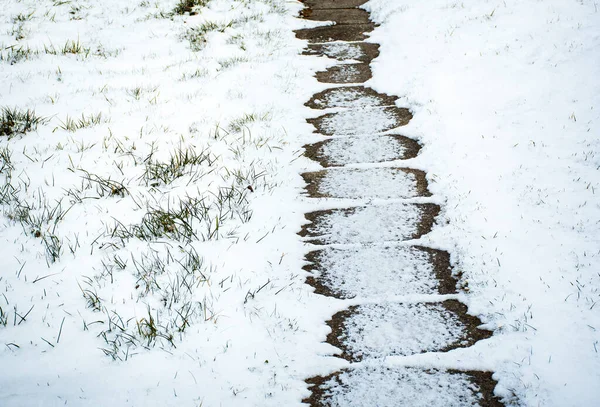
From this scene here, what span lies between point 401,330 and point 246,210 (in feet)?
5.39

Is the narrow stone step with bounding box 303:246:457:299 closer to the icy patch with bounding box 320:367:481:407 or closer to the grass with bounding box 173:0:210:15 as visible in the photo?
the icy patch with bounding box 320:367:481:407

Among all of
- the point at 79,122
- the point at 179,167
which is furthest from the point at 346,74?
the point at 79,122

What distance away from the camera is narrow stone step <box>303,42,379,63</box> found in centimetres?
690

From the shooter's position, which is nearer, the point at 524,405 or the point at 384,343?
the point at 524,405

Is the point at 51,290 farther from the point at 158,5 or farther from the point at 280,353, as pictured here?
the point at 158,5

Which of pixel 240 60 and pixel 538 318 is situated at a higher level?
pixel 240 60

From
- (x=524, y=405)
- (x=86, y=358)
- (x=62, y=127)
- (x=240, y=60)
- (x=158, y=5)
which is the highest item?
(x=158, y=5)

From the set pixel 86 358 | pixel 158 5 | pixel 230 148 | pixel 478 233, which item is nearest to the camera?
pixel 86 358

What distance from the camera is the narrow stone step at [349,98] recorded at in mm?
5480

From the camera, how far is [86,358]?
7.73 ft

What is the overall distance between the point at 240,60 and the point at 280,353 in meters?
5.20

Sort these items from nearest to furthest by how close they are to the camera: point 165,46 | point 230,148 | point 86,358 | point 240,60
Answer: point 86,358 < point 230,148 < point 240,60 < point 165,46

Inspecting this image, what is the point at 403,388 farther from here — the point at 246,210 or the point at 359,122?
the point at 359,122

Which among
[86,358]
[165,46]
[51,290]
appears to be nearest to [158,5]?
[165,46]
